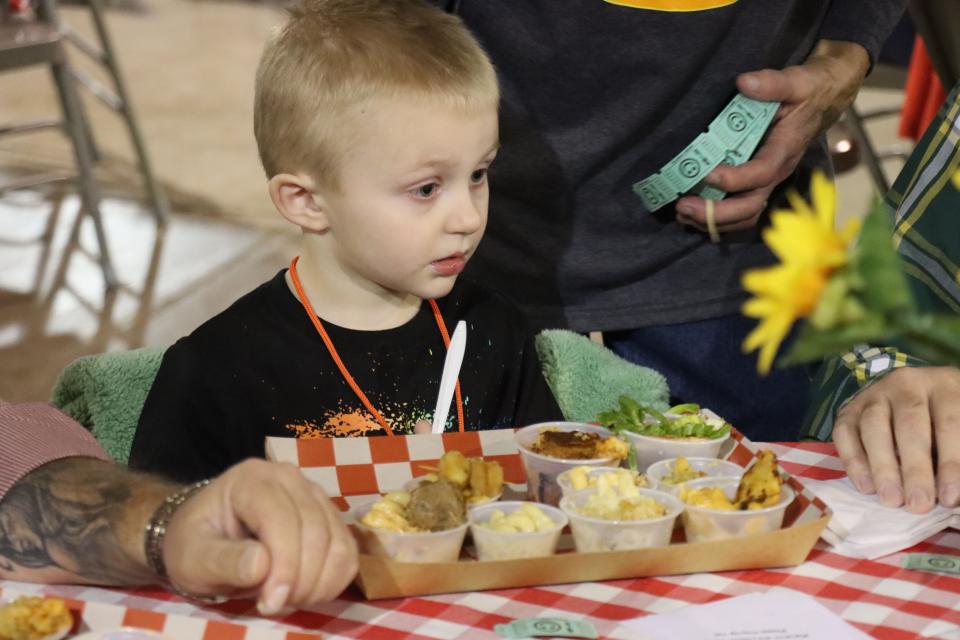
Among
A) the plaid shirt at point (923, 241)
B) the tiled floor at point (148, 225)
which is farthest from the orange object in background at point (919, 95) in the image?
the plaid shirt at point (923, 241)

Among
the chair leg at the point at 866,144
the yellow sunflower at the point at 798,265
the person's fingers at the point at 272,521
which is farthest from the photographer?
the chair leg at the point at 866,144

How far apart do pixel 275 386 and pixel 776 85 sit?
0.87 meters

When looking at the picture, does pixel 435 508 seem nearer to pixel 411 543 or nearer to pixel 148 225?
pixel 411 543

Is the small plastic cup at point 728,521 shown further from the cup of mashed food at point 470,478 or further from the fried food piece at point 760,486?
the cup of mashed food at point 470,478

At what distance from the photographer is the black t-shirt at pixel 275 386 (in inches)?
64.3

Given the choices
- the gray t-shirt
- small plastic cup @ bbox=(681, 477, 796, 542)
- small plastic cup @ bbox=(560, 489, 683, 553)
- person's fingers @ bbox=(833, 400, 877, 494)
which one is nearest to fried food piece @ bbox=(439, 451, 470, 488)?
small plastic cup @ bbox=(560, 489, 683, 553)

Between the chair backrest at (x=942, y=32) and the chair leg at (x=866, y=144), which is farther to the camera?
the chair leg at (x=866, y=144)

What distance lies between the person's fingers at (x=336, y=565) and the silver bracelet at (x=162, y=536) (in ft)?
0.35

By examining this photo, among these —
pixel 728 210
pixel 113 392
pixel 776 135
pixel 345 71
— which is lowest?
pixel 113 392

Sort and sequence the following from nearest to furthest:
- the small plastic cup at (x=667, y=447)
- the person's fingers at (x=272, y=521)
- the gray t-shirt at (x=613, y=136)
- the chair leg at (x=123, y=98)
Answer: the person's fingers at (x=272, y=521) < the small plastic cup at (x=667, y=447) < the gray t-shirt at (x=613, y=136) < the chair leg at (x=123, y=98)

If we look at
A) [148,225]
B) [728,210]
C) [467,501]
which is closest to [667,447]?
[467,501]

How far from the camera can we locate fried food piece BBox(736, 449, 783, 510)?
1282 mm

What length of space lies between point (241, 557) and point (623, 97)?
1125mm

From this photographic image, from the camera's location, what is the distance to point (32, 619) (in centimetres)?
112
